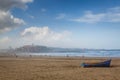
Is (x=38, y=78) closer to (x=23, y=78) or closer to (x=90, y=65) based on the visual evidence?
(x=23, y=78)

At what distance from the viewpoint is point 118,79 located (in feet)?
76.7

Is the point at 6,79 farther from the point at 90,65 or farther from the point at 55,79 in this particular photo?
the point at 90,65

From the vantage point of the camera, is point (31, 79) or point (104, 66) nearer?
point (31, 79)

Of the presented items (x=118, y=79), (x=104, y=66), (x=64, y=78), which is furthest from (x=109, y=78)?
(x=104, y=66)

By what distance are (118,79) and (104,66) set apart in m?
14.3

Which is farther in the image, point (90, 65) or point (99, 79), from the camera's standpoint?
point (90, 65)

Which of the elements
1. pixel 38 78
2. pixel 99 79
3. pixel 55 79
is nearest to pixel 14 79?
pixel 38 78

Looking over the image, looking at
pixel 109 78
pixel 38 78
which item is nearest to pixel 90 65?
pixel 109 78

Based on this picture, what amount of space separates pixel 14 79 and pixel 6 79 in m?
0.90

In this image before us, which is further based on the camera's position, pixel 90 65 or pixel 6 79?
pixel 90 65

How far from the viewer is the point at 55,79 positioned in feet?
76.1

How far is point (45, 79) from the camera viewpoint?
23234mm

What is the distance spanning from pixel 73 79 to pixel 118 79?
16.9ft

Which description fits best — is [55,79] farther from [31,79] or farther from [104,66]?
[104,66]
